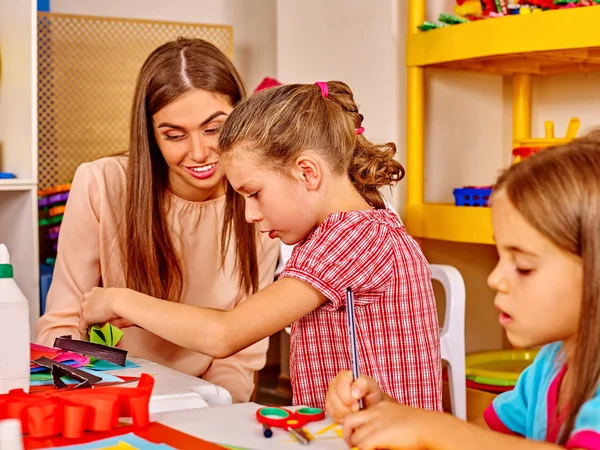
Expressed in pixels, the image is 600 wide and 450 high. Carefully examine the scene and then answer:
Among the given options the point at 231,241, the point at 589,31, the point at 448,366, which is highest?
the point at 589,31

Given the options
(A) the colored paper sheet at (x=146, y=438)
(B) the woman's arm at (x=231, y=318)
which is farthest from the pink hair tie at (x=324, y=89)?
(A) the colored paper sheet at (x=146, y=438)

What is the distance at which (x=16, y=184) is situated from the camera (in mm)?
2174

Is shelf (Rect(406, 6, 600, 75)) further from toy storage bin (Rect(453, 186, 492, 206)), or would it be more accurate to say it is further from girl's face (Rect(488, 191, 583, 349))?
girl's face (Rect(488, 191, 583, 349))

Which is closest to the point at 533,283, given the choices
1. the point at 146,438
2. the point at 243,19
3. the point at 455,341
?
the point at 146,438

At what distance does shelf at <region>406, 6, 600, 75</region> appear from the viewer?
6.43 ft

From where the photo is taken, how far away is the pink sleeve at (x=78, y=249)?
1667 mm

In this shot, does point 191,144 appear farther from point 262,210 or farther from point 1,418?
point 1,418

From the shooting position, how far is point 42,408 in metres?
0.87

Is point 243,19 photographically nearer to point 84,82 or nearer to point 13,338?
point 84,82

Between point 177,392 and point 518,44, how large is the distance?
1.33 m

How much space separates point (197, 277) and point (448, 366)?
0.71 metres

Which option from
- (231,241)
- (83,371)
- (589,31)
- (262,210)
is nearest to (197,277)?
(231,241)

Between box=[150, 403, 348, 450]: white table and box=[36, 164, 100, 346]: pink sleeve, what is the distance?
76 cm

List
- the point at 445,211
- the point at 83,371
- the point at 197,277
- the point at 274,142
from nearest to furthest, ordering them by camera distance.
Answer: the point at 83,371 → the point at 274,142 → the point at 197,277 → the point at 445,211
